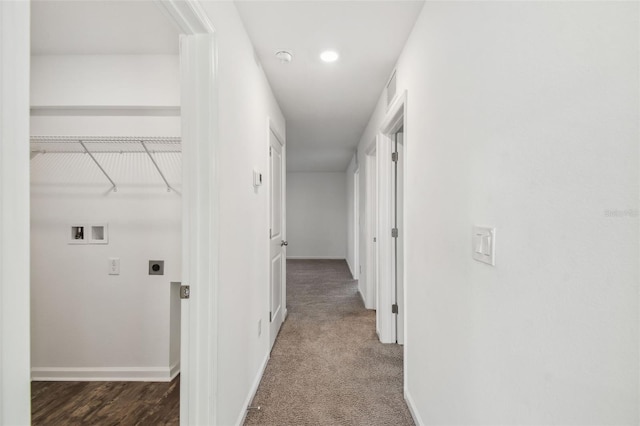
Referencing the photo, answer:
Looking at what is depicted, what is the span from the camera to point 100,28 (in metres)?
1.91

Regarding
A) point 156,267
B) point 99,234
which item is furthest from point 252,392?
point 99,234

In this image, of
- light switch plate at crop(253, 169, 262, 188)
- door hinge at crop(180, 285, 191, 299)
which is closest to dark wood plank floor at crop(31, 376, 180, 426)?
door hinge at crop(180, 285, 191, 299)

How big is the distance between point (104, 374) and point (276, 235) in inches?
69.3

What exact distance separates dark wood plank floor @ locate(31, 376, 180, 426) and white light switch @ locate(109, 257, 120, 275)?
80 centimetres

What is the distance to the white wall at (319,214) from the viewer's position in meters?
8.52

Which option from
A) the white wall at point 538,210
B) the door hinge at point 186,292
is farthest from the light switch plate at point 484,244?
the door hinge at point 186,292

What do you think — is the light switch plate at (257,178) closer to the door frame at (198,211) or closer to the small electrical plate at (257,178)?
the small electrical plate at (257,178)

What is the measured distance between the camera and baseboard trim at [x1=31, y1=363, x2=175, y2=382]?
7.63ft

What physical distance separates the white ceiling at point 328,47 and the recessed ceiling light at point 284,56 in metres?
0.04

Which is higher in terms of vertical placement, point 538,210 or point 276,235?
point 538,210

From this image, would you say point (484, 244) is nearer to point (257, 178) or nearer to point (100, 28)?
point (257, 178)

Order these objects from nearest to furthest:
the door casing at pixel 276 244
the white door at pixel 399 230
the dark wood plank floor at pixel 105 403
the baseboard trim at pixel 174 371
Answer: the dark wood plank floor at pixel 105 403, the baseboard trim at pixel 174 371, the door casing at pixel 276 244, the white door at pixel 399 230
